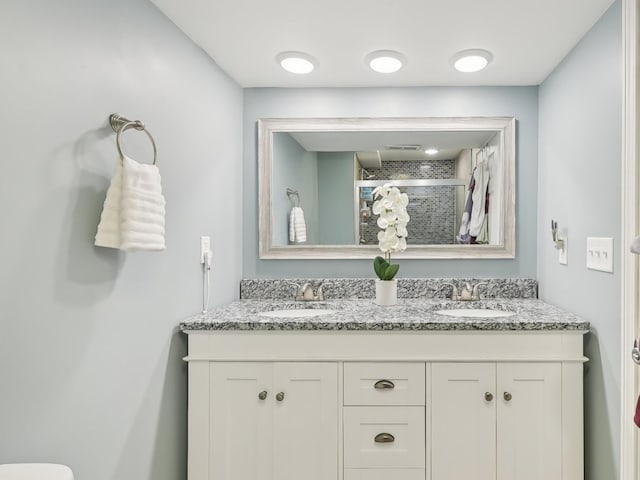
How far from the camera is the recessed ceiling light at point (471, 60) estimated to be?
195cm

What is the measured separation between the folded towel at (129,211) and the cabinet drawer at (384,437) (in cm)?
104

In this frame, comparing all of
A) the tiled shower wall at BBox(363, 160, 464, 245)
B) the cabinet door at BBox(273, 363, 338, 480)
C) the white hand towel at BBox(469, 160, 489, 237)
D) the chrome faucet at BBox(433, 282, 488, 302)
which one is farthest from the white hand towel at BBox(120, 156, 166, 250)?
the white hand towel at BBox(469, 160, 489, 237)

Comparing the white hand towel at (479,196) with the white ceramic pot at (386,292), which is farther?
the white hand towel at (479,196)

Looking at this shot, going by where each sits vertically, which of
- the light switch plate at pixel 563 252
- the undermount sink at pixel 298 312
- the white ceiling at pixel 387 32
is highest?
the white ceiling at pixel 387 32

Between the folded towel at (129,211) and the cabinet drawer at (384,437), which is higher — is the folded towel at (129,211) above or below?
above

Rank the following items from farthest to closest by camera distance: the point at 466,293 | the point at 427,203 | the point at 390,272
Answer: the point at 427,203
the point at 466,293
the point at 390,272

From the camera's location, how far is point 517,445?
1687 millimetres

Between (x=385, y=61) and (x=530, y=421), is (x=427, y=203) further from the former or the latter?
(x=530, y=421)

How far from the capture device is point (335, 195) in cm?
238

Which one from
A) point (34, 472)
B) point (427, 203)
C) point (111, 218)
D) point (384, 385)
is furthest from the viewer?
point (427, 203)

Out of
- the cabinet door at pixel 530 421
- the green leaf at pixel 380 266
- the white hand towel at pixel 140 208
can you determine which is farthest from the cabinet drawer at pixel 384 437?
the white hand towel at pixel 140 208

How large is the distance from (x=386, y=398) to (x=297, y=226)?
41.5 inches

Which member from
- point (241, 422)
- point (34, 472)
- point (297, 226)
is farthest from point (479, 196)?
point (34, 472)

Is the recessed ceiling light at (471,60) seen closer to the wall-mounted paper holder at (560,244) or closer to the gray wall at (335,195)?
the gray wall at (335,195)
